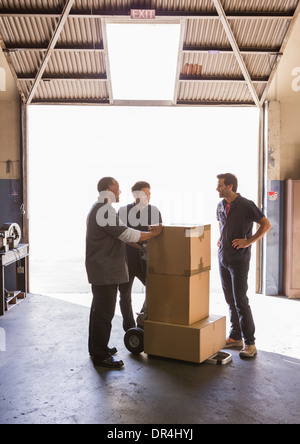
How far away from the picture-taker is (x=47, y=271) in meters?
9.41

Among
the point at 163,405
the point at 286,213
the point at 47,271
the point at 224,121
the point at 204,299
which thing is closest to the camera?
the point at 163,405

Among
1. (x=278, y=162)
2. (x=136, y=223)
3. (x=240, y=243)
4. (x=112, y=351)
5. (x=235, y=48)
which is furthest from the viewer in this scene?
(x=278, y=162)

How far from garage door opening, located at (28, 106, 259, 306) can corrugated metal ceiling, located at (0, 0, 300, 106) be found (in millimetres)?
4558

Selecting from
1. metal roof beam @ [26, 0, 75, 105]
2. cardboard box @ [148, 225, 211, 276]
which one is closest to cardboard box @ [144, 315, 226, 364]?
cardboard box @ [148, 225, 211, 276]

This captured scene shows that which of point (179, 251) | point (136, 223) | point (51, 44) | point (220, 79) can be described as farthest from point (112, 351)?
point (220, 79)

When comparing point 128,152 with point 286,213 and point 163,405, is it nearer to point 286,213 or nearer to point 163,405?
point 286,213

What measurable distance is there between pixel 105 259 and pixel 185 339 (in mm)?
1071

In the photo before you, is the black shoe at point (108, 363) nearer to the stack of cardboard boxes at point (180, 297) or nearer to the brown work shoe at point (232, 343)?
the stack of cardboard boxes at point (180, 297)

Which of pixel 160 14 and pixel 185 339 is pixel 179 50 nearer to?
pixel 160 14

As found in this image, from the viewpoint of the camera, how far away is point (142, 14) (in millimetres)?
6062

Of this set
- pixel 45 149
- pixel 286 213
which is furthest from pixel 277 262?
pixel 45 149

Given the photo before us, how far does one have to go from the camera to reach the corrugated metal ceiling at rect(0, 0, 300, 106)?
20.1 ft

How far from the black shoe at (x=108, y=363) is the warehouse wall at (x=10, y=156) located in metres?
3.85

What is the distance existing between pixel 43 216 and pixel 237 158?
6295 mm
